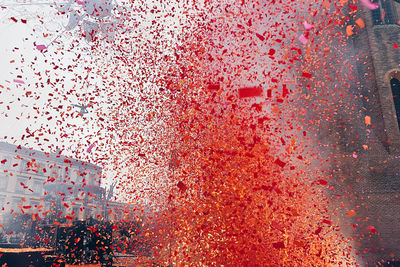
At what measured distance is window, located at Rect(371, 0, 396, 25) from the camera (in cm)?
1402

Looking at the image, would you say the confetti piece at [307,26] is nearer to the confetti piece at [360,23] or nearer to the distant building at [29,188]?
the confetti piece at [360,23]

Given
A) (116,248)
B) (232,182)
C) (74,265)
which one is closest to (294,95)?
(232,182)

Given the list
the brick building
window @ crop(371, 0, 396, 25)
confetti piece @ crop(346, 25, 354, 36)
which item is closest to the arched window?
Answer: the brick building

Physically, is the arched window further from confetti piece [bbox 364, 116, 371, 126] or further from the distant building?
the distant building

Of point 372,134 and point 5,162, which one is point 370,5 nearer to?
point 372,134

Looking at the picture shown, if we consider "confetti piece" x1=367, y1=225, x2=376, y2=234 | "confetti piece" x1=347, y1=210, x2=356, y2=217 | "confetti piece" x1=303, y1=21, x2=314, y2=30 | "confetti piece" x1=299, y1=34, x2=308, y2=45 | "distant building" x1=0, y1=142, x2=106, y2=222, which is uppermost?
"confetti piece" x1=303, y1=21, x2=314, y2=30

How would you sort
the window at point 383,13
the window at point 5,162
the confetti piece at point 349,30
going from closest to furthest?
the window at point 383,13
the confetti piece at point 349,30
the window at point 5,162

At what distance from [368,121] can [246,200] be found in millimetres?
7572

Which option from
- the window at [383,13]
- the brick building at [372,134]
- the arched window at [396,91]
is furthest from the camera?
the window at [383,13]

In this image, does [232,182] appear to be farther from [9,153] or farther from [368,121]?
[9,153]

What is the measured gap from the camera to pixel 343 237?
12562 mm

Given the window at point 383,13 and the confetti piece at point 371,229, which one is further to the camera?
the window at point 383,13

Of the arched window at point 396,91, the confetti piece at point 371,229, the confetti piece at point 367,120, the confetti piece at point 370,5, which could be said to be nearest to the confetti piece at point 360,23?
the confetti piece at point 370,5

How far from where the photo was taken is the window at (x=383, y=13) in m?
14.0
